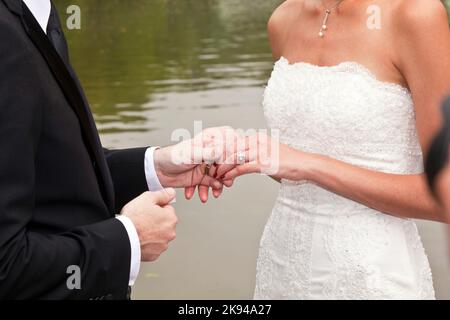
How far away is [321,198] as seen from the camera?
Answer: 2871mm

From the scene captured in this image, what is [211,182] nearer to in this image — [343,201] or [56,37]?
[343,201]

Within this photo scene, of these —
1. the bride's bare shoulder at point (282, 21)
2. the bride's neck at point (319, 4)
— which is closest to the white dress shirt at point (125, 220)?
the bride's neck at point (319, 4)

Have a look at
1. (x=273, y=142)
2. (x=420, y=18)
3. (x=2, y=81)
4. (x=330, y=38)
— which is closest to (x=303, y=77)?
(x=330, y=38)

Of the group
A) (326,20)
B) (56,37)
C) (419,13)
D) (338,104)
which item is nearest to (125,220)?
(56,37)

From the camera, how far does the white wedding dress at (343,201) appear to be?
2656mm

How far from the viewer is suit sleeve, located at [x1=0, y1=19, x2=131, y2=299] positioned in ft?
5.44

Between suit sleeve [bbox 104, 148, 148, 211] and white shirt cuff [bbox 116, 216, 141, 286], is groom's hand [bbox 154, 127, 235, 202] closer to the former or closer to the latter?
suit sleeve [bbox 104, 148, 148, 211]

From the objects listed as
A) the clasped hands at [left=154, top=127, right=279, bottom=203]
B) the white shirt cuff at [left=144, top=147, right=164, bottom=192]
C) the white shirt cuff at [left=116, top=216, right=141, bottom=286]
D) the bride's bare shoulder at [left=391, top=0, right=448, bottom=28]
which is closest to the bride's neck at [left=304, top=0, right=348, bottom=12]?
the bride's bare shoulder at [left=391, top=0, right=448, bottom=28]

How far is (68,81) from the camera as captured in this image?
184 cm

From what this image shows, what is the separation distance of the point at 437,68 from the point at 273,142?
1.99ft

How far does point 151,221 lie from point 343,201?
1.03 meters

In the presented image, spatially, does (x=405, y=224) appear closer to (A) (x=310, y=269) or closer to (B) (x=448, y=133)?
(A) (x=310, y=269)

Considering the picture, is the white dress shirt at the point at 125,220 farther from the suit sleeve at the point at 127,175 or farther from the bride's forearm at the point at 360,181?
the bride's forearm at the point at 360,181

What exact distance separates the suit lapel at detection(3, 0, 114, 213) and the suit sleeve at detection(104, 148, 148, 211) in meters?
0.55
